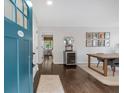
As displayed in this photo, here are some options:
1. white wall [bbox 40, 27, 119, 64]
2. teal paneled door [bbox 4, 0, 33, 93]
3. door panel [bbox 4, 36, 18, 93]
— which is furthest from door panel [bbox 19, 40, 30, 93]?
white wall [bbox 40, 27, 119, 64]

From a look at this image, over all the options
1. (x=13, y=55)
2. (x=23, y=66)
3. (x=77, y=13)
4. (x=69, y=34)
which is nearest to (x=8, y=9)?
(x=13, y=55)

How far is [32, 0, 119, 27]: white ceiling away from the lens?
642 cm

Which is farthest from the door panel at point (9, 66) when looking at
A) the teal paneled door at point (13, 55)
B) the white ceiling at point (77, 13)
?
the white ceiling at point (77, 13)

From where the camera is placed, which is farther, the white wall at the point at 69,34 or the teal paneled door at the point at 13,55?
the white wall at the point at 69,34

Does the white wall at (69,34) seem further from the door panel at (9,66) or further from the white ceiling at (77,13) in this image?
the door panel at (9,66)

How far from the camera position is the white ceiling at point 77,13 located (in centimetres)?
642

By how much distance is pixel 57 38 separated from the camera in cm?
952

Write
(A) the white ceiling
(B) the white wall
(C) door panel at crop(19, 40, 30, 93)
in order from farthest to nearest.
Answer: (B) the white wall < (A) the white ceiling < (C) door panel at crop(19, 40, 30, 93)

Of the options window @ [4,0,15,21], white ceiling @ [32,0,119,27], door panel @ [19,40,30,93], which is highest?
white ceiling @ [32,0,119,27]

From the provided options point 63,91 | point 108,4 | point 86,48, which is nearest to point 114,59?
point 108,4

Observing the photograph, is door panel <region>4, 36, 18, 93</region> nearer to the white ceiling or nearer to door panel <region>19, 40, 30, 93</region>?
door panel <region>19, 40, 30, 93</region>

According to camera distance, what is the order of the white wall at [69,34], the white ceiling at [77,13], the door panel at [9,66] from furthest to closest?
the white wall at [69,34] < the white ceiling at [77,13] < the door panel at [9,66]

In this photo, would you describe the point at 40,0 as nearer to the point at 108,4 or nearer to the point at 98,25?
the point at 108,4

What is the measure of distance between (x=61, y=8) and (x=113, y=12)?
103 inches
